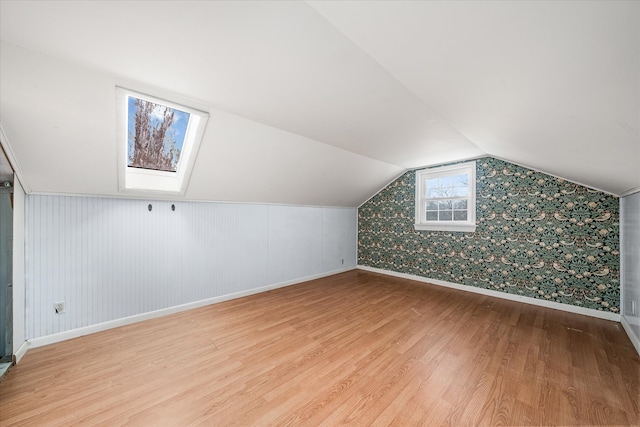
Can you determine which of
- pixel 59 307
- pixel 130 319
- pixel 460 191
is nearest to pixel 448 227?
pixel 460 191

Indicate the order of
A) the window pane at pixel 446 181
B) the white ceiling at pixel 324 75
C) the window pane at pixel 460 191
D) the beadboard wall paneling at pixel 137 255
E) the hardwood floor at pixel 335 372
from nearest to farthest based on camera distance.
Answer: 1. the white ceiling at pixel 324 75
2. the hardwood floor at pixel 335 372
3. the beadboard wall paneling at pixel 137 255
4. the window pane at pixel 460 191
5. the window pane at pixel 446 181

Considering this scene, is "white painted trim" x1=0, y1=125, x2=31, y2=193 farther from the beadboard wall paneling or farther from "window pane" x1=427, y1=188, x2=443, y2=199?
"window pane" x1=427, y1=188, x2=443, y2=199

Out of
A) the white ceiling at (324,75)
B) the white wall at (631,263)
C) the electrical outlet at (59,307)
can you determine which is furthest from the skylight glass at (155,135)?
the white wall at (631,263)

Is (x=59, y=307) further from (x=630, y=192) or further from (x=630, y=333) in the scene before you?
(x=630, y=192)

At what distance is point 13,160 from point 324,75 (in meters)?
2.60

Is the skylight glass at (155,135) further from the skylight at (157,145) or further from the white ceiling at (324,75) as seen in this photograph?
the white ceiling at (324,75)

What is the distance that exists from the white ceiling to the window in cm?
134

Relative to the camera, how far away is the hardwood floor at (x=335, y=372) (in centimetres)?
150

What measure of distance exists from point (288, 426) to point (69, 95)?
8.75 ft

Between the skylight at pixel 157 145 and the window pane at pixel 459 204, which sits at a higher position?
the skylight at pixel 157 145

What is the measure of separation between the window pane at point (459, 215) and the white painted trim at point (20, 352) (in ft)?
18.3

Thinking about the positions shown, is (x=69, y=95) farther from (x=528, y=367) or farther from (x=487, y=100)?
(x=528, y=367)

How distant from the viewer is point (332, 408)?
5.07 feet

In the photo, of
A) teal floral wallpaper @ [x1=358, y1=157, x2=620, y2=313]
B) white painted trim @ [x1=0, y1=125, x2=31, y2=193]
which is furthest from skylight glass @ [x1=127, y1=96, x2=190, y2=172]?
teal floral wallpaper @ [x1=358, y1=157, x2=620, y2=313]
